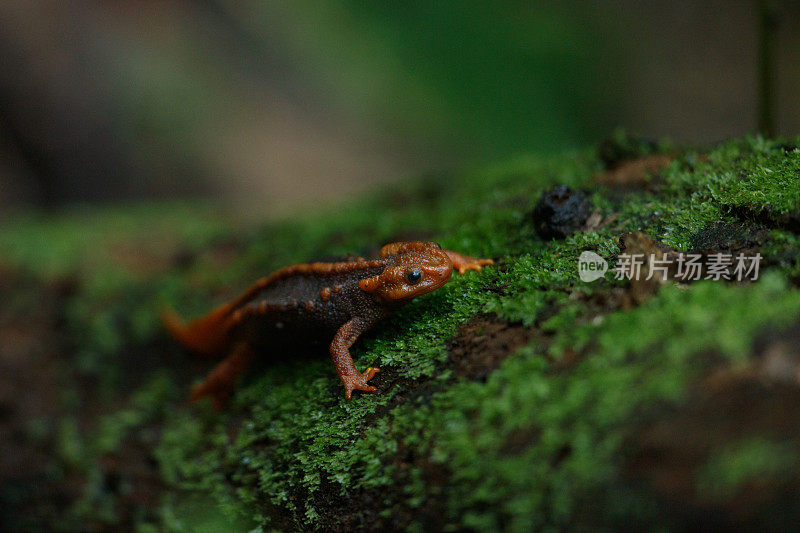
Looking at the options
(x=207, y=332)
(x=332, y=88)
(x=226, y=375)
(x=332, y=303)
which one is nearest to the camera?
(x=332, y=303)

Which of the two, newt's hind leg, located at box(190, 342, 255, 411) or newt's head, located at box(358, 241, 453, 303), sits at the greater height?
newt's head, located at box(358, 241, 453, 303)

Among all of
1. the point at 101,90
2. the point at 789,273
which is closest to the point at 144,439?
the point at 789,273

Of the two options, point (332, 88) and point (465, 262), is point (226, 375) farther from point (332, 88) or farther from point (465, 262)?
point (332, 88)

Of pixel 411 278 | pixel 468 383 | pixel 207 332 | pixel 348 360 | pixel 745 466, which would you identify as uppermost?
pixel 411 278

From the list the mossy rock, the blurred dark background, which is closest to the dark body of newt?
the mossy rock

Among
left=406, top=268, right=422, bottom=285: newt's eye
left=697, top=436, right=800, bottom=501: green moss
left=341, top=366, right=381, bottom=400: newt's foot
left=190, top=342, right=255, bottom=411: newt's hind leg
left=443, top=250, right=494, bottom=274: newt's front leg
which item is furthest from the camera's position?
left=190, top=342, right=255, bottom=411: newt's hind leg

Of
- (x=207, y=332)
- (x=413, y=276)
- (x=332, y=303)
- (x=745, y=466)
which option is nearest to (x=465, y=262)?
(x=413, y=276)

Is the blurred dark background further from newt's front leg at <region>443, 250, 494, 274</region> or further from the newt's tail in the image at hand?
newt's front leg at <region>443, 250, 494, 274</region>
